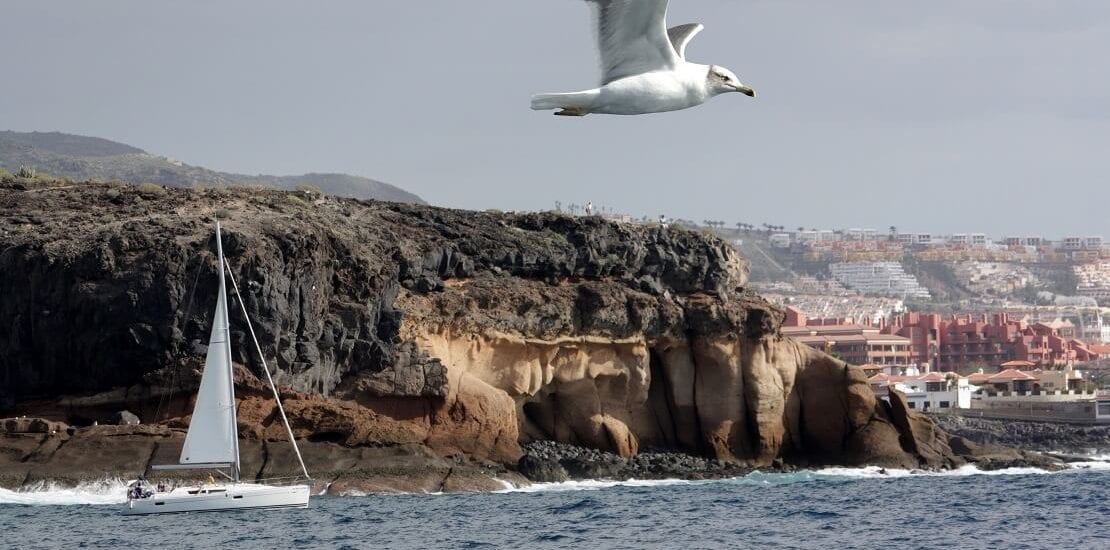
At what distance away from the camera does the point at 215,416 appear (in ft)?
137

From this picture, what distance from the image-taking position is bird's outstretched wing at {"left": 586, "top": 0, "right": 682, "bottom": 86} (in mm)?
18641

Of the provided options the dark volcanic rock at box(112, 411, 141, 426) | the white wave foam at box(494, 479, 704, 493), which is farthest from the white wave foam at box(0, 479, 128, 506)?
the white wave foam at box(494, 479, 704, 493)

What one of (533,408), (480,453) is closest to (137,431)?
(480,453)

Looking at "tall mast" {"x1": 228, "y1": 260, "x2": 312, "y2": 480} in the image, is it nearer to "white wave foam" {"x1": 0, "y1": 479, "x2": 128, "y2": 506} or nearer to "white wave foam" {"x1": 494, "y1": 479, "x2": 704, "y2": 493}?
"white wave foam" {"x1": 0, "y1": 479, "x2": 128, "y2": 506}

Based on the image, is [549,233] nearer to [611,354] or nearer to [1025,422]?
[611,354]

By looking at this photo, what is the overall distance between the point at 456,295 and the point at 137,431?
50.5 ft

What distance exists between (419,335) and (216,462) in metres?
15.2

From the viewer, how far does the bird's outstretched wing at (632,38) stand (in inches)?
734

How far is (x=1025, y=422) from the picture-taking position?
114062mm

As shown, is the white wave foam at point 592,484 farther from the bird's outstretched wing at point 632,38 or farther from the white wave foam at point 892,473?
the bird's outstretched wing at point 632,38

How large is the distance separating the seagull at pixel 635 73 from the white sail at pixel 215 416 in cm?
2406

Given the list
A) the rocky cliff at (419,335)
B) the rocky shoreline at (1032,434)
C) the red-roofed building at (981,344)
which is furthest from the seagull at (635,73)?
the red-roofed building at (981,344)

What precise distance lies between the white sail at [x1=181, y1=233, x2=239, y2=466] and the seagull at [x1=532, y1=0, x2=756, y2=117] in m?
24.1

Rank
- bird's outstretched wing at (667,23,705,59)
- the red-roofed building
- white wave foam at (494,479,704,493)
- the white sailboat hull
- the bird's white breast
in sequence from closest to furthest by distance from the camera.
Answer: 1. the bird's white breast
2. bird's outstretched wing at (667,23,705,59)
3. the white sailboat hull
4. white wave foam at (494,479,704,493)
5. the red-roofed building
